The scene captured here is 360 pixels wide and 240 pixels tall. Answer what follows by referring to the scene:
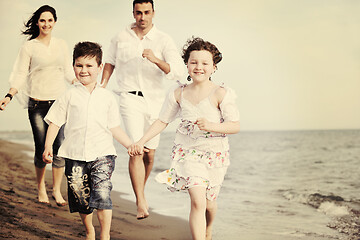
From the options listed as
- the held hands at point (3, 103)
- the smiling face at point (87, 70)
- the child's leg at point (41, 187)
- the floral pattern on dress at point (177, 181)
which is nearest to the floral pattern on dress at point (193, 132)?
the floral pattern on dress at point (177, 181)

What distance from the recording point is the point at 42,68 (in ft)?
15.4

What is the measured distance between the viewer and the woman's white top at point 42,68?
183 inches

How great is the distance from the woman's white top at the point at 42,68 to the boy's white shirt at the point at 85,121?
4.05 feet

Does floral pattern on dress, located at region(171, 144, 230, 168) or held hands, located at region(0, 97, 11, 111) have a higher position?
held hands, located at region(0, 97, 11, 111)

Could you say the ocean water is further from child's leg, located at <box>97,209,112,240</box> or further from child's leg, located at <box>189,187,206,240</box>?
→ child's leg, located at <box>97,209,112,240</box>

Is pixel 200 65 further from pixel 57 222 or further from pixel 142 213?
pixel 57 222

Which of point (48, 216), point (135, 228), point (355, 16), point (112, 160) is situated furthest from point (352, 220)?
point (355, 16)

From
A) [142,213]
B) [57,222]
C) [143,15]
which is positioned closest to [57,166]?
[57,222]

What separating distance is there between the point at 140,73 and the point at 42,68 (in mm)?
949

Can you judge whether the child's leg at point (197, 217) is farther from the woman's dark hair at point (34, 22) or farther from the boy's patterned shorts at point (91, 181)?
the woman's dark hair at point (34, 22)

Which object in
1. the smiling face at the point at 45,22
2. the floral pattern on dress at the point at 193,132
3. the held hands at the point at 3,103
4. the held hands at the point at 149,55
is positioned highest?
the smiling face at the point at 45,22

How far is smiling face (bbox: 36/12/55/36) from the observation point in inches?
181

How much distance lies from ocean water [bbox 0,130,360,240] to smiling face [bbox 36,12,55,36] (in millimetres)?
2483

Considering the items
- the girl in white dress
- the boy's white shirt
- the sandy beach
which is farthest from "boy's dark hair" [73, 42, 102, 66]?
the sandy beach
